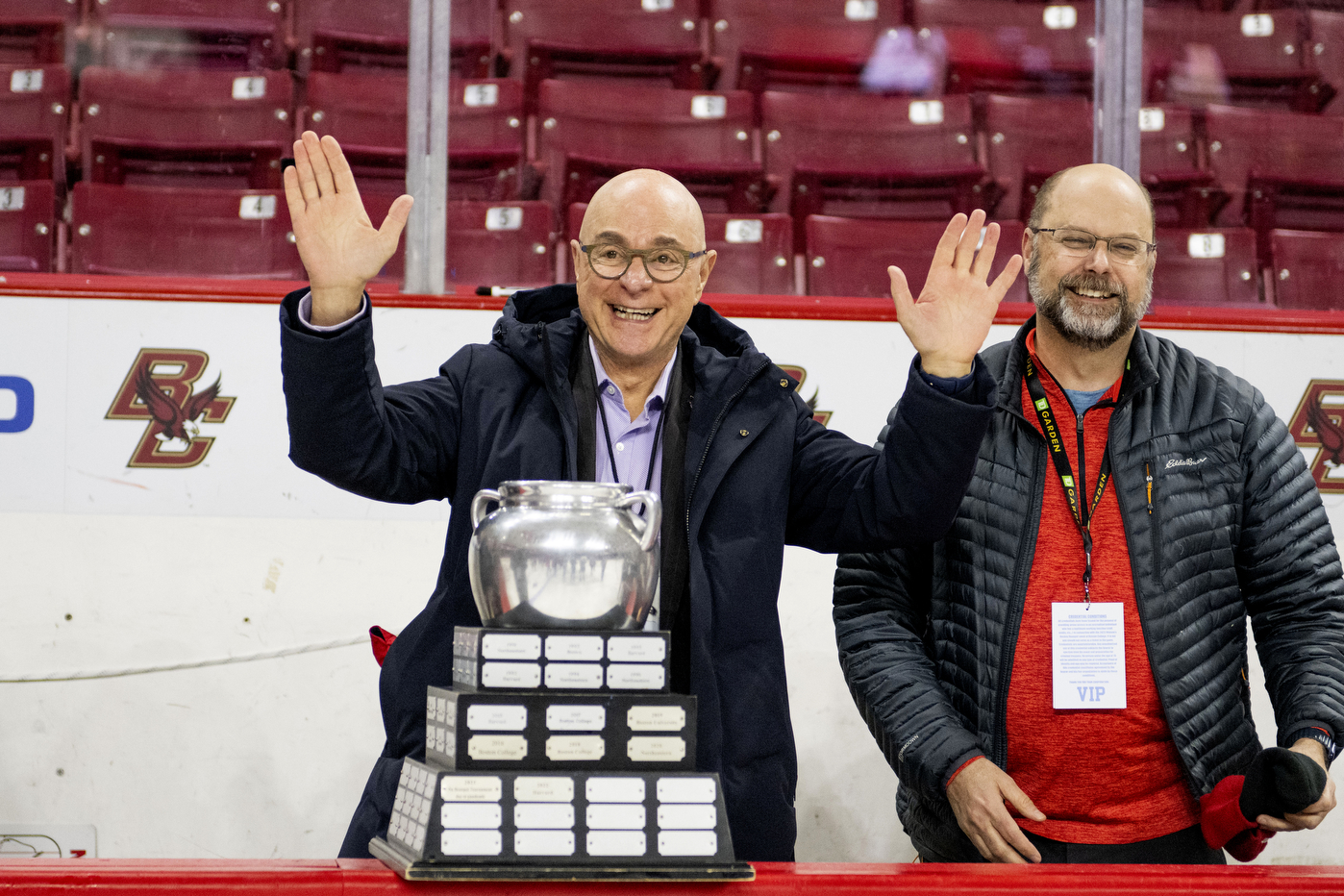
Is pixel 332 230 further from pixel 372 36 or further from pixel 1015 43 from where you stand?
pixel 1015 43

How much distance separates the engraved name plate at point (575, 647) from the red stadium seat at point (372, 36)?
2.29 meters

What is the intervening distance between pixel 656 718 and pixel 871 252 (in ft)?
7.61

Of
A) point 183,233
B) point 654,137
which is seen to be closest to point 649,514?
point 183,233

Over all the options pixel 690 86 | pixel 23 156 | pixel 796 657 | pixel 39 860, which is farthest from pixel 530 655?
pixel 690 86

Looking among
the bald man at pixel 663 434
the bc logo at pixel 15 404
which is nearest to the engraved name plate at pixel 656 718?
the bald man at pixel 663 434

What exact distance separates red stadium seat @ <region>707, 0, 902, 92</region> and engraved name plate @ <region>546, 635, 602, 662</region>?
10.4ft

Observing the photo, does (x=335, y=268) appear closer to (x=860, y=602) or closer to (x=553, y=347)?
(x=553, y=347)

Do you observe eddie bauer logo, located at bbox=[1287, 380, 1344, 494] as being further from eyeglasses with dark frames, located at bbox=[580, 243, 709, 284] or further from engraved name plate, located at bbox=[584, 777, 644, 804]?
engraved name plate, located at bbox=[584, 777, 644, 804]

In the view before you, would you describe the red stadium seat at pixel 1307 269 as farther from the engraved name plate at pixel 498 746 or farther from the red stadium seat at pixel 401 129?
the engraved name plate at pixel 498 746

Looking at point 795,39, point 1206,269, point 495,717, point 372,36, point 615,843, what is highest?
point 795,39

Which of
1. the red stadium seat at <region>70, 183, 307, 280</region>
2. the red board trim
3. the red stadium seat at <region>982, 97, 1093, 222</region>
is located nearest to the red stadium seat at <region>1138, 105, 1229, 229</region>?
the red stadium seat at <region>982, 97, 1093, 222</region>

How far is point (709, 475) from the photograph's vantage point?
1.54 metres

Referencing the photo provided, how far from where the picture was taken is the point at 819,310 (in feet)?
9.71

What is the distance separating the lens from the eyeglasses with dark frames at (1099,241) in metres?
1.81
